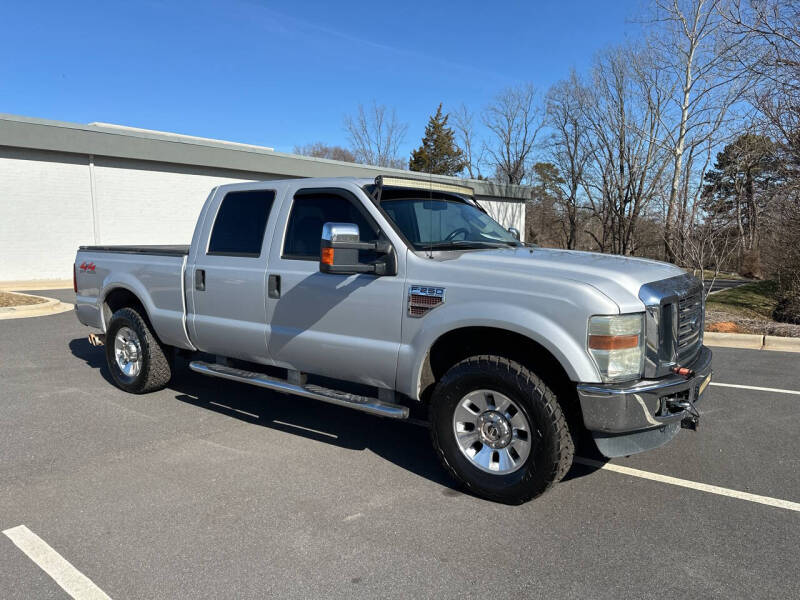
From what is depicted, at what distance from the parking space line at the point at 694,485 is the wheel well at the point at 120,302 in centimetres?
453

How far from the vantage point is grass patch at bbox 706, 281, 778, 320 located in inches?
460

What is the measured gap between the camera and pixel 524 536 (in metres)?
3.27

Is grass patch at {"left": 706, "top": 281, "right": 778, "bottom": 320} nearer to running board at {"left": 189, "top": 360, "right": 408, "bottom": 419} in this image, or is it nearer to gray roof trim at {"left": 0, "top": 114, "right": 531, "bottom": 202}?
gray roof trim at {"left": 0, "top": 114, "right": 531, "bottom": 202}

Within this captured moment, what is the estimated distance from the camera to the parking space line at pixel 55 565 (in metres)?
2.72

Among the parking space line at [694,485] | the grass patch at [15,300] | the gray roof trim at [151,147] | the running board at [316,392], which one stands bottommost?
the grass patch at [15,300]

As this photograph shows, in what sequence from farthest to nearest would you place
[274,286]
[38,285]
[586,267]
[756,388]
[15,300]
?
[38,285], [15,300], [756,388], [274,286], [586,267]

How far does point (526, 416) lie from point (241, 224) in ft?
9.88

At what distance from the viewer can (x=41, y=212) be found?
1720 cm

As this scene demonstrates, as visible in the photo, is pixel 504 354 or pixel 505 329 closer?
pixel 505 329

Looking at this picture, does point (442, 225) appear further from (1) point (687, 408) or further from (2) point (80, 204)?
(2) point (80, 204)

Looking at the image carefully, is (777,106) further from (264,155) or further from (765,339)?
(264,155)

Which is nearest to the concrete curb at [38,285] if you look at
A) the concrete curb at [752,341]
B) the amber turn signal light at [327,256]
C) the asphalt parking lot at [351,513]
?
the asphalt parking lot at [351,513]

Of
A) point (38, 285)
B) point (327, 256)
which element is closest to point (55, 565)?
point (327, 256)

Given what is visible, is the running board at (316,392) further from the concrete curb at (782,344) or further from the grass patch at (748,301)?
the grass patch at (748,301)
